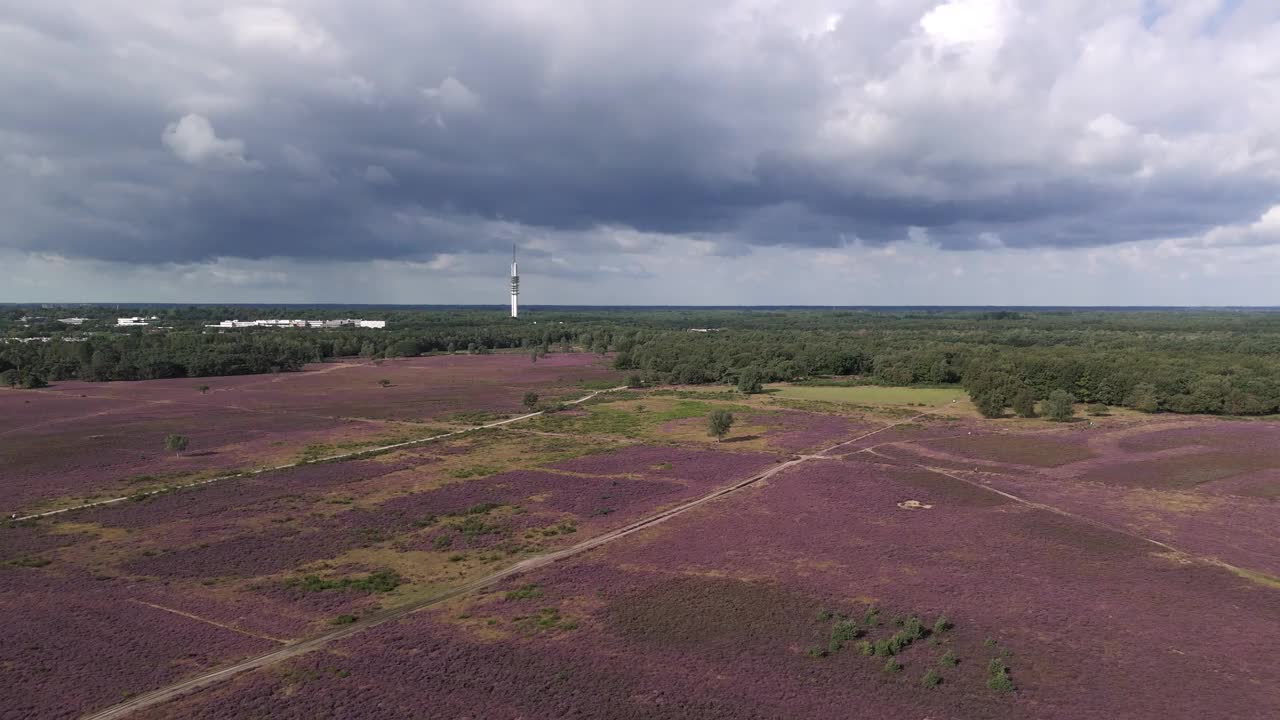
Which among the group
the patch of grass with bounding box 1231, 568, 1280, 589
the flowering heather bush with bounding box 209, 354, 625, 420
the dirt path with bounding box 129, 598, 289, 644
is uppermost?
the flowering heather bush with bounding box 209, 354, 625, 420

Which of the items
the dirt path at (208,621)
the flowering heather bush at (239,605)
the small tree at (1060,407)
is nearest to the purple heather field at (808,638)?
the dirt path at (208,621)

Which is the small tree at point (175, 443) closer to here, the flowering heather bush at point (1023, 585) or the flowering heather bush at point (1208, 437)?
the flowering heather bush at point (1023, 585)

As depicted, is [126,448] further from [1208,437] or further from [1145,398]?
[1145,398]

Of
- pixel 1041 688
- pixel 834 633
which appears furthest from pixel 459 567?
pixel 1041 688

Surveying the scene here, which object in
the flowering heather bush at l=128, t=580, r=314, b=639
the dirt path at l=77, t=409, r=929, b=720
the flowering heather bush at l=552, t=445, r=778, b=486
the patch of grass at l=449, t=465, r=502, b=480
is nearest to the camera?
the dirt path at l=77, t=409, r=929, b=720

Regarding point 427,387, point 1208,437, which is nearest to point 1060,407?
point 1208,437

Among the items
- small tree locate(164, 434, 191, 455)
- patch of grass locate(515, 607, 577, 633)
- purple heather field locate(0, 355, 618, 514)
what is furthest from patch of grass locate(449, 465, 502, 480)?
patch of grass locate(515, 607, 577, 633)

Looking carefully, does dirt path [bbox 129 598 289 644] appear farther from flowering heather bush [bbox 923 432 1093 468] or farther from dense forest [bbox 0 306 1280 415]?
dense forest [bbox 0 306 1280 415]
